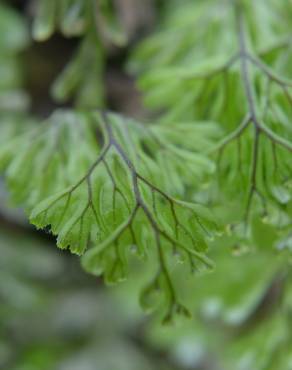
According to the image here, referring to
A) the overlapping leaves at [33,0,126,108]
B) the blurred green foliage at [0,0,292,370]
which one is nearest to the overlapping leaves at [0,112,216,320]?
the blurred green foliage at [0,0,292,370]

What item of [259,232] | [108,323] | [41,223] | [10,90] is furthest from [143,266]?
[41,223]

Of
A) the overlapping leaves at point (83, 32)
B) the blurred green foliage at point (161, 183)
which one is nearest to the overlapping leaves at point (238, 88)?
the blurred green foliage at point (161, 183)

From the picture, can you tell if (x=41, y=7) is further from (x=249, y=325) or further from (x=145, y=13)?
(x=249, y=325)

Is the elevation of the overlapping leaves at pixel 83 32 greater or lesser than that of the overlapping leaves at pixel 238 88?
greater

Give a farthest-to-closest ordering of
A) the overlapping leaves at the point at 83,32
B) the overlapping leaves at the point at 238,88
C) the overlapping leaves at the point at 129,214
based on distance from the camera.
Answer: the overlapping leaves at the point at 83,32
the overlapping leaves at the point at 238,88
the overlapping leaves at the point at 129,214

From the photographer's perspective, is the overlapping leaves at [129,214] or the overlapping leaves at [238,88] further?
the overlapping leaves at [238,88]

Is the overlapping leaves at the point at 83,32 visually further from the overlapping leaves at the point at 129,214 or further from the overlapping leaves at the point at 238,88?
the overlapping leaves at the point at 129,214

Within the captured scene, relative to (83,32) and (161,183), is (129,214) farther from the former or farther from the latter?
(83,32)

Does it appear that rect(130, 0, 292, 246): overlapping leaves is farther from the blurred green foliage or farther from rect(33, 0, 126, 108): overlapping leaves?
rect(33, 0, 126, 108): overlapping leaves

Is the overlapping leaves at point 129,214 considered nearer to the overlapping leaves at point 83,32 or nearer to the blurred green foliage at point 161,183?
the blurred green foliage at point 161,183

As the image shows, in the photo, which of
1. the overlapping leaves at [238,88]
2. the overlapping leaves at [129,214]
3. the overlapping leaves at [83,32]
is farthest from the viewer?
the overlapping leaves at [83,32]

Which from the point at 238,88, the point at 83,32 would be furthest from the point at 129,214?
the point at 83,32
